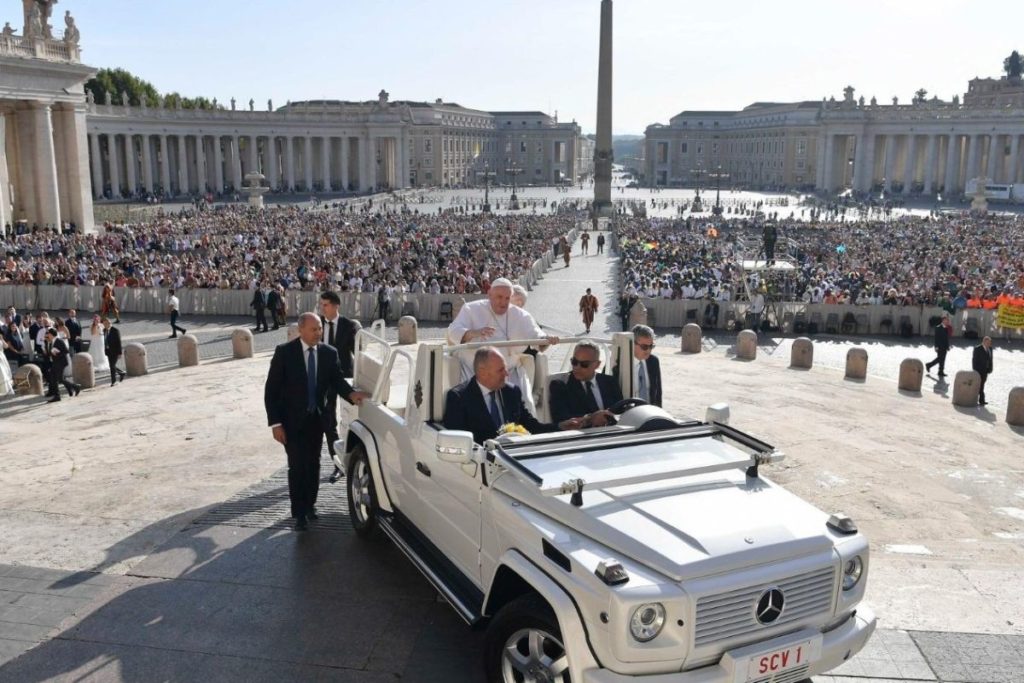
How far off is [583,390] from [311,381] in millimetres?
2537

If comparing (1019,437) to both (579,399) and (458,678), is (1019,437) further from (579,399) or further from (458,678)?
(458,678)

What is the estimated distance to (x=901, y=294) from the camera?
2542cm

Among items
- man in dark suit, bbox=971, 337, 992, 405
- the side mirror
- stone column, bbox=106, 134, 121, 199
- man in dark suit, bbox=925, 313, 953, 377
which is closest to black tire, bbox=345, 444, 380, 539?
the side mirror

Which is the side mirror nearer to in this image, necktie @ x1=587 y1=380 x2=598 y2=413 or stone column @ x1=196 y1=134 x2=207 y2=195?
necktie @ x1=587 y1=380 x2=598 y2=413

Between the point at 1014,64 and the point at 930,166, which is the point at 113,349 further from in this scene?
the point at 1014,64

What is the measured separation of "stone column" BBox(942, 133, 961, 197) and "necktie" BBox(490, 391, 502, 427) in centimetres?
11250

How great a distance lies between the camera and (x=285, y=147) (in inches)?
4363

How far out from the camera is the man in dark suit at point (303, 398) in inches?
299

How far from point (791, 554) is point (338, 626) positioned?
3.18m

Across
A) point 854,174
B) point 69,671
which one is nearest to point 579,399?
point 69,671

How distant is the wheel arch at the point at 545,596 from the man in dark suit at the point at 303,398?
2936mm

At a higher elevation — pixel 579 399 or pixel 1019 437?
pixel 579 399

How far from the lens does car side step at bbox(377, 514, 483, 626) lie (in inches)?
208

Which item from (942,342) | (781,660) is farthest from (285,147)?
(781,660)
